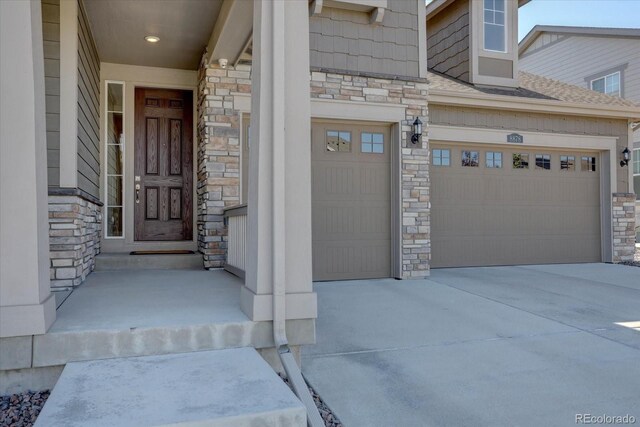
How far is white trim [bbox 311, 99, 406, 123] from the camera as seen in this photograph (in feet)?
20.8

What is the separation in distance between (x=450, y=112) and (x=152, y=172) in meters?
4.63

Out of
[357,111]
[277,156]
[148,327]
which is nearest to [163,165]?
[357,111]

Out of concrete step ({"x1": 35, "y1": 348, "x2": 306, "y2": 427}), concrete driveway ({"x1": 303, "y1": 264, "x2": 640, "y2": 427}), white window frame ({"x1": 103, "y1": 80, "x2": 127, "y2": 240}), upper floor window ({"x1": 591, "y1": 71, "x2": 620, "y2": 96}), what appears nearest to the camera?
concrete step ({"x1": 35, "y1": 348, "x2": 306, "y2": 427})

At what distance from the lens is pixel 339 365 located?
3186mm

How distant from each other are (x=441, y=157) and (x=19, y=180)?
244 inches

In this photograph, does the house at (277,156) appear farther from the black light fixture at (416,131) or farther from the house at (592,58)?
the house at (592,58)

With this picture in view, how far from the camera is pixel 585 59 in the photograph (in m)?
13.3

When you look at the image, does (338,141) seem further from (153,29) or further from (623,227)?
(623,227)

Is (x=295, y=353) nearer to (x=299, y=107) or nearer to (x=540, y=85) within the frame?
(x=299, y=107)

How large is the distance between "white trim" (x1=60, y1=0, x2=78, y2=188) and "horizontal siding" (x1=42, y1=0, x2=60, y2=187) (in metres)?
0.04

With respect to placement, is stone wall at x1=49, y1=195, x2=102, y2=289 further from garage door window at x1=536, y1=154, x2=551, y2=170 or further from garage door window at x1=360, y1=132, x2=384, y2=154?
garage door window at x1=536, y1=154, x2=551, y2=170

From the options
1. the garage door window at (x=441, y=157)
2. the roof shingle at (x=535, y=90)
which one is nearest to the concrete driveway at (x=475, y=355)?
the garage door window at (x=441, y=157)

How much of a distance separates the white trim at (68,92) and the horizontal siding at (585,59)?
42.8ft

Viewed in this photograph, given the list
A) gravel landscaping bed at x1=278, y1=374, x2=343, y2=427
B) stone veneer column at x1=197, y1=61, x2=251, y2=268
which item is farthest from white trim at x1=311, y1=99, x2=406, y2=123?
gravel landscaping bed at x1=278, y1=374, x2=343, y2=427
